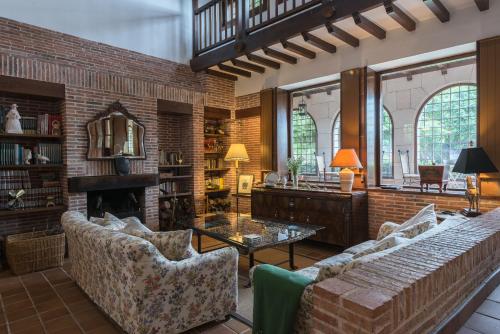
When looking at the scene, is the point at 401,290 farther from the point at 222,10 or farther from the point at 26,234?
the point at 222,10

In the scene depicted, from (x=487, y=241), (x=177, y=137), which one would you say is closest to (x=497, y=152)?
(x=487, y=241)

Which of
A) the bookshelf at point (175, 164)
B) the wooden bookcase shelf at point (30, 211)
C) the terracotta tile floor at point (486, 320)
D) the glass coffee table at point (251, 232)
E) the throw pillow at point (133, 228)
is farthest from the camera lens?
the bookshelf at point (175, 164)

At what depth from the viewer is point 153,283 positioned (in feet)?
7.42

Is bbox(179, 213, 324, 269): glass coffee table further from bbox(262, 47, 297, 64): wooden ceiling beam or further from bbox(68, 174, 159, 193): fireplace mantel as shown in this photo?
bbox(262, 47, 297, 64): wooden ceiling beam

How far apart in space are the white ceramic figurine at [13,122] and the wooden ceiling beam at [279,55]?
3747 millimetres

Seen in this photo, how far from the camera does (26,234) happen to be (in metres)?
4.28

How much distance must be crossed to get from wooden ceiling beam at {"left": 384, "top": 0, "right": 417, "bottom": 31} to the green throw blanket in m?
3.38

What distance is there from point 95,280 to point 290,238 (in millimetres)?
1979

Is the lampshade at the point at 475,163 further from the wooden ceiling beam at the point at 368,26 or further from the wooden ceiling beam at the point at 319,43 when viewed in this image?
the wooden ceiling beam at the point at 319,43

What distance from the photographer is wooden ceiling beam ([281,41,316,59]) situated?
4926mm

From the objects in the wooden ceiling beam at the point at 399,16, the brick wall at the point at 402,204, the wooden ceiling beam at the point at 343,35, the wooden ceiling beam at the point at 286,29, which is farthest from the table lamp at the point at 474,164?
the wooden ceiling beam at the point at 343,35

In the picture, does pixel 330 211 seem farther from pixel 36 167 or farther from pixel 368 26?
pixel 36 167

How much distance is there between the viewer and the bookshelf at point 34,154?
4289 mm

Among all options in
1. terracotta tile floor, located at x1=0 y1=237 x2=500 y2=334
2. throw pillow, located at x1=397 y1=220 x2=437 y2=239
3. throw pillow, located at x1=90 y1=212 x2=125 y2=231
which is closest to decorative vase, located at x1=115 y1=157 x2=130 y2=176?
terracotta tile floor, located at x1=0 y1=237 x2=500 y2=334
